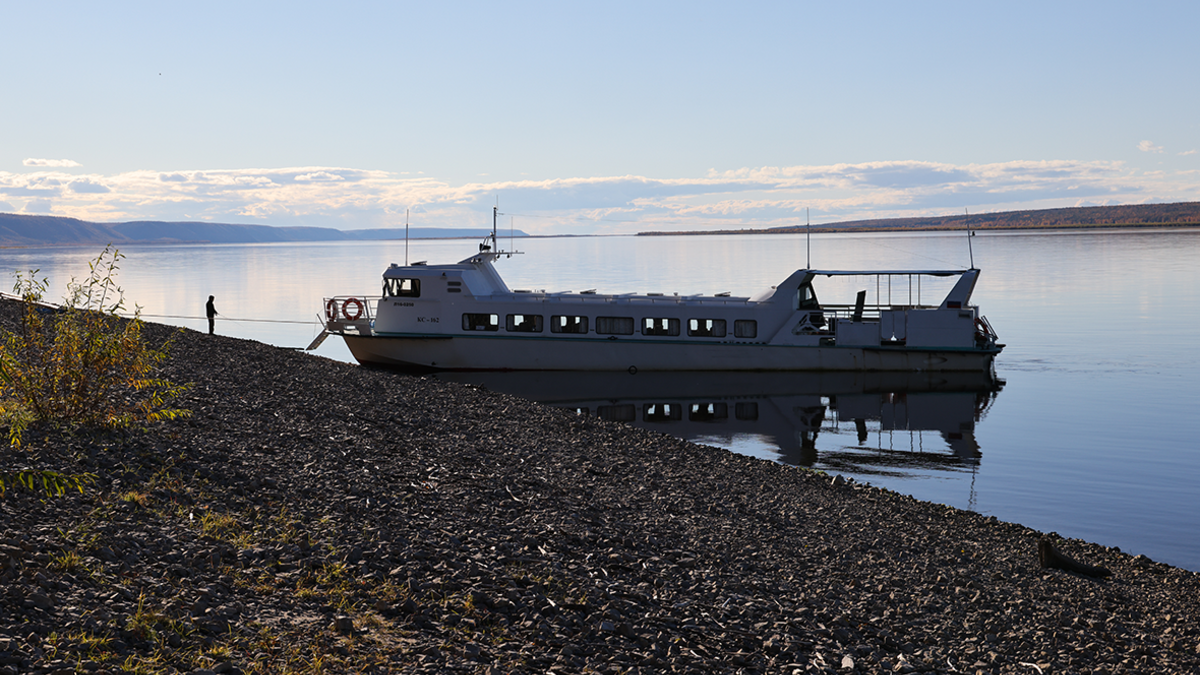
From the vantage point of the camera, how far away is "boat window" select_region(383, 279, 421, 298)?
120ft

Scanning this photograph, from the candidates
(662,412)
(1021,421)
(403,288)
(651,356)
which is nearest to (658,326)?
(651,356)

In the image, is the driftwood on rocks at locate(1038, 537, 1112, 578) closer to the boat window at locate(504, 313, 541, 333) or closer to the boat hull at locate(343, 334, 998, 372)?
the boat hull at locate(343, 334, 998, 372)

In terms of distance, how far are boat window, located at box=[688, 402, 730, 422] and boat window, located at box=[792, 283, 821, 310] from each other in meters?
7.34

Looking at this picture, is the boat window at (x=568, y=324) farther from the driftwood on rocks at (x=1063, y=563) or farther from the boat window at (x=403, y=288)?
the driftwood on rocks at (x=1063, y=563)

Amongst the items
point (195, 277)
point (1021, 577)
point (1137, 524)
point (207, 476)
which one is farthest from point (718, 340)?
point (195, 277)

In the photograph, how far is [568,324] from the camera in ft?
120

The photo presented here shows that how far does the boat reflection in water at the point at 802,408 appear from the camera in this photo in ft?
80.0

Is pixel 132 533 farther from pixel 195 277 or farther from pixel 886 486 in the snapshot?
pixel 195 277

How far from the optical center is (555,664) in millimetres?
7066

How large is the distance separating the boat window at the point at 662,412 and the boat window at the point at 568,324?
6.28 m

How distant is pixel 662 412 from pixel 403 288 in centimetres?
1307

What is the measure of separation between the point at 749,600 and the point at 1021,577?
492cm

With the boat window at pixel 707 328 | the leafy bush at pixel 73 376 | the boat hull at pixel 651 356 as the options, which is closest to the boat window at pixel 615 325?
the boat hull at pixel 651 356

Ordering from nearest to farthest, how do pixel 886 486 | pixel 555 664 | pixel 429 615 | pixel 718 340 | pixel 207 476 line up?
pixel 555 664
pixel 429 615
pixel 207 476
pixel 886 486
pixel 718 340
